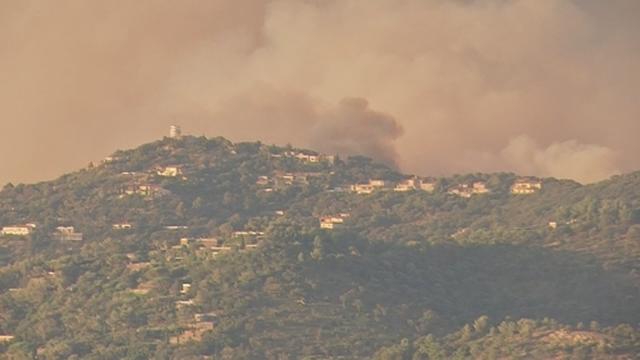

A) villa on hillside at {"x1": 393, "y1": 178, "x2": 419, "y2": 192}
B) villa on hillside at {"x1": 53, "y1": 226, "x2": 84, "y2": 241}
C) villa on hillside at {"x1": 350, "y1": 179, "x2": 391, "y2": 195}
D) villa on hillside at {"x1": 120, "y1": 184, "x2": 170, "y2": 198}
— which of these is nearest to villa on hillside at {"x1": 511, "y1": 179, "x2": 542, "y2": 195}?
villa on hillside at {"x1": 393, "y1": 178, "x2": 419, "y2": 192}

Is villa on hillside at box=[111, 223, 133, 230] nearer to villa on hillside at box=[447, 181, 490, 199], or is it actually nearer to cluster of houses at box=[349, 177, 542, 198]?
cluster of houses at box=[349, 177, 542, 198]

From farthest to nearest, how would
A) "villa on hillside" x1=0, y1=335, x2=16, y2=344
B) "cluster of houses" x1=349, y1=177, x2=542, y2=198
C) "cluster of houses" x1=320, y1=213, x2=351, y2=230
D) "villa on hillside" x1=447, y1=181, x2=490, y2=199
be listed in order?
"villa on hillside" x1=447, y1=181, x2=490, y2=199
"cluster of houses" x1=349, y1=177, x2=542, y2=198
"cluster of houses" x1=320, y1=213, x2=351, y2=230
"villa on hillside" x1=0, y1=335, x2=16, y2=344

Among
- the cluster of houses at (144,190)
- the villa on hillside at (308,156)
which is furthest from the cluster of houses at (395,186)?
the cluster of houses at (144,190)

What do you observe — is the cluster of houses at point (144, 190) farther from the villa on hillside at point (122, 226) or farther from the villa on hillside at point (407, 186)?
the villa on hillside at point (407, 186)

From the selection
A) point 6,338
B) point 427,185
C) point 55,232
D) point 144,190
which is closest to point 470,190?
point 427,185

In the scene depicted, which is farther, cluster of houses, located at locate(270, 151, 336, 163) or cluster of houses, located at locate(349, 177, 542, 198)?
cluster of houses, located at locate(270, 151, 336, 163)

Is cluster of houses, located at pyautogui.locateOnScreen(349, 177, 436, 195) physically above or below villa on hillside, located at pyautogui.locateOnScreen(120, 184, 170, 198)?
above

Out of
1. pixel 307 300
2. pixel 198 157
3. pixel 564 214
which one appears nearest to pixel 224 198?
pixel 198 157

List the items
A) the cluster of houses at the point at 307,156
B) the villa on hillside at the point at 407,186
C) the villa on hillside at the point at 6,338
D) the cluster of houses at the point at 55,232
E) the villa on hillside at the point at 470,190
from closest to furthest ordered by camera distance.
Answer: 1. the villa on hillside at the point at 6,338
2. the cluster of houses at the point at 55,232
3. the villa on hillside at the point at 470,190
4. the villa on hillside at the point at 407,186
5. the cluster of houses at the point at 307,156
